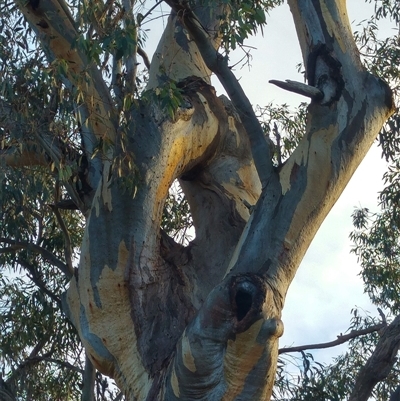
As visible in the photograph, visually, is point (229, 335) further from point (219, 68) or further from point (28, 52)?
point (28, 52)

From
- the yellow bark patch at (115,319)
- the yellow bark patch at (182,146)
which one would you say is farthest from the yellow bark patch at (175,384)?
the yellow bark patch at (182,146)

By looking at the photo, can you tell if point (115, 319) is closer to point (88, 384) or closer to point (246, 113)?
point (246, 113)

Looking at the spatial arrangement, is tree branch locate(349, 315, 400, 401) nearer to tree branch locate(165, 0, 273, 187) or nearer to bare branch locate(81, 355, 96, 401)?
tree branch locate(165, 0, 273, 187)

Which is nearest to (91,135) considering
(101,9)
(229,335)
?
(101,9)

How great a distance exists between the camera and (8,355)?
245 inches

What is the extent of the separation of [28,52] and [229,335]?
97.5 inches

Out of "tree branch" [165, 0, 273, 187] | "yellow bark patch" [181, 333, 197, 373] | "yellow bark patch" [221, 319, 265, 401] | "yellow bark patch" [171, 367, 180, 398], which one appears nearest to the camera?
"yellow bark patch" [221, 319, 265, 401]

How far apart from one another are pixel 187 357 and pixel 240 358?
0.77 ft

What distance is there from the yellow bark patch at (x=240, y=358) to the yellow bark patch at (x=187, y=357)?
0.14m

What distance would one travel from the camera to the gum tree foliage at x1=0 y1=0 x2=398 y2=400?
330cm

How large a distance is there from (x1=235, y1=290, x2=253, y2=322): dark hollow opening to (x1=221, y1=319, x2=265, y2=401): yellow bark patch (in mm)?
65

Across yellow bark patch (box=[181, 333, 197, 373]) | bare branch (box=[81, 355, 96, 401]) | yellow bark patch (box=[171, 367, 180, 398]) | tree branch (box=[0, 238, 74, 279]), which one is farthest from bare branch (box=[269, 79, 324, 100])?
bare branch (box=[81, 355, 96, 401])

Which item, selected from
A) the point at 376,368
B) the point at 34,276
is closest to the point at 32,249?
the point at 34,276

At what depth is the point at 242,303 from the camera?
3.12 metres
